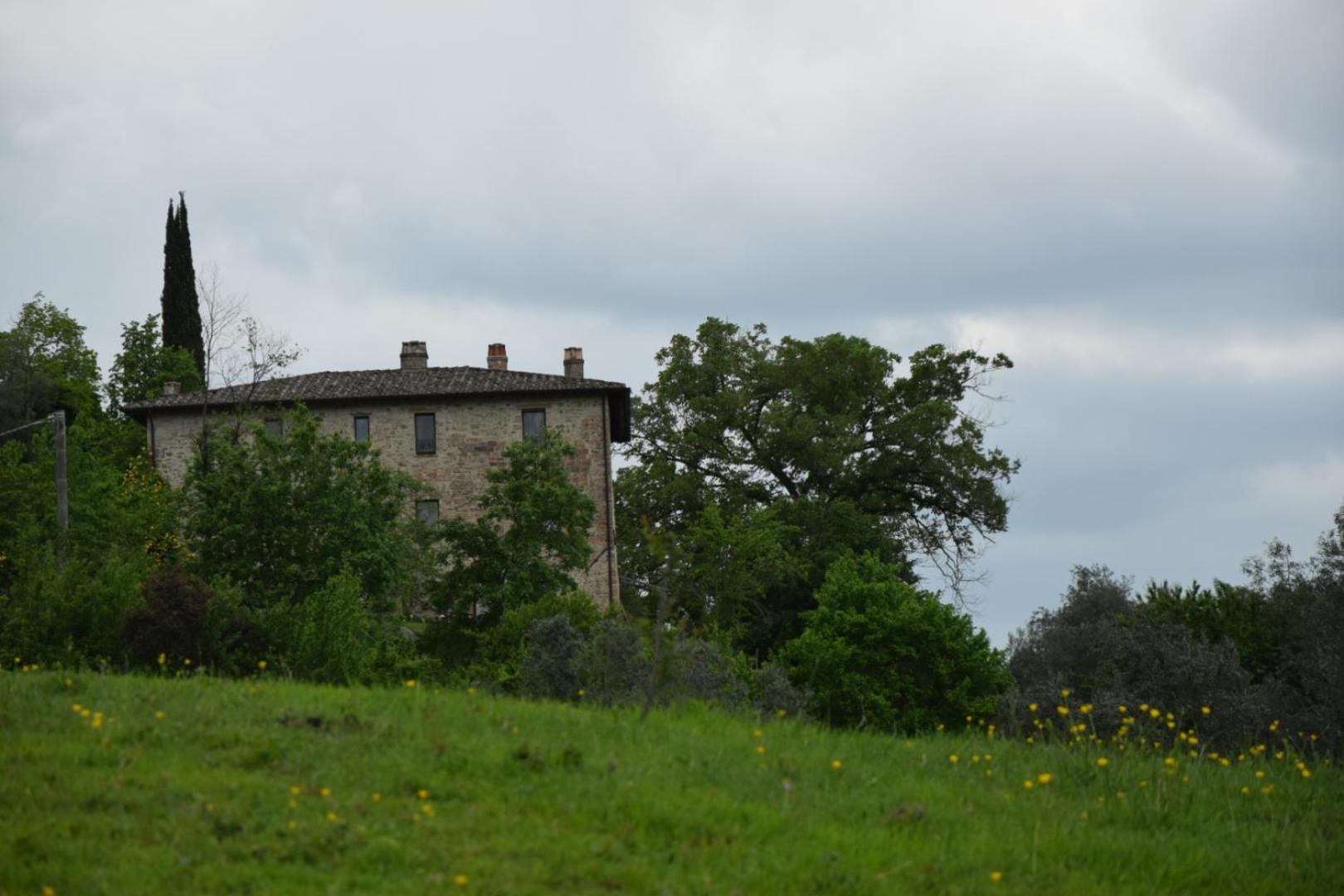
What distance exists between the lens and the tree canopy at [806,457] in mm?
54000

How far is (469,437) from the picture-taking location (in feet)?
168

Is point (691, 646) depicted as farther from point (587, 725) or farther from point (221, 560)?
point (221, 560)

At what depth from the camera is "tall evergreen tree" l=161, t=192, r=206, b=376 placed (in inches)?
2450

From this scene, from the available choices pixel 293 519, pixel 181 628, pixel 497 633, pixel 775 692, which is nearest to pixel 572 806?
pixel 181 628

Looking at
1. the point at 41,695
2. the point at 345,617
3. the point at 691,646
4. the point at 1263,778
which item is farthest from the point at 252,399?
the point at 1263,778

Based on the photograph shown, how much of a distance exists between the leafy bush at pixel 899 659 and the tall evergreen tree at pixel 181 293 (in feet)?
99.5

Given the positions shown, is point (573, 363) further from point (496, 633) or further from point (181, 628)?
point (181, 628)

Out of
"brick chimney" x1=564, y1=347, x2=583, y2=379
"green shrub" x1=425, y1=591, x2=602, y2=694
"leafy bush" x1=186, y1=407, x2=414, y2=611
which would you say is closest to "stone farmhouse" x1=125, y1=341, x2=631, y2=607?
"brick chimney" x1=564, y1=347, x2=583, y2=379

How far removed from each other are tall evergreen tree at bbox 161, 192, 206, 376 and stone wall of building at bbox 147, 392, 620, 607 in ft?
42.5

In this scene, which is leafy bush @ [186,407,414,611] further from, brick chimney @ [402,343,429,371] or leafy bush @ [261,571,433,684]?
brick chimney @ [402,343,429,371]

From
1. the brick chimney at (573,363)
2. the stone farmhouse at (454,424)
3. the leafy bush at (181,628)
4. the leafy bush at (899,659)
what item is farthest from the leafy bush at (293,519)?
the brick chimney at (573,363)

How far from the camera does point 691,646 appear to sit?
66.1ft

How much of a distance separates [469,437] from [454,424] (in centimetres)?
71

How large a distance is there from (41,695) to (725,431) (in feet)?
150
